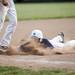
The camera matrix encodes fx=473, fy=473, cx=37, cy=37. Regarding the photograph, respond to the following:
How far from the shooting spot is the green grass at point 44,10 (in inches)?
829

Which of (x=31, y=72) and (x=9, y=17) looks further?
(x=9, y=17)

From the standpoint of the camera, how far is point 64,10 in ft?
71.1

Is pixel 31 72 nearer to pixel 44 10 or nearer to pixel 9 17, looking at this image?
pixel 9 17

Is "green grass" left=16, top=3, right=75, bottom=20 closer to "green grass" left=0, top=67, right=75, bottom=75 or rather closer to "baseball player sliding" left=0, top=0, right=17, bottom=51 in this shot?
"baseball player sliding" left=0, top=0, right=17, bottom=51

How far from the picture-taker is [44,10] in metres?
21.4

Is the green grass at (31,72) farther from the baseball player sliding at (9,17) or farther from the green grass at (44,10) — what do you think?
the green grass at (44,10)

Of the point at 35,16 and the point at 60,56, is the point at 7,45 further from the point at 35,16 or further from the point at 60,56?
the point at 35,16

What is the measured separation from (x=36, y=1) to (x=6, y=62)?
1268 centimetres

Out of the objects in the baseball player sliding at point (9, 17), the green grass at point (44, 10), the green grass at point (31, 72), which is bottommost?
the green grass at point (31, 72)

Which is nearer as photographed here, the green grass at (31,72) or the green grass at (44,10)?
the green grass at (31,72)

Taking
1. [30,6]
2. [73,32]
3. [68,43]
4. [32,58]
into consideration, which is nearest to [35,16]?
[30,6]

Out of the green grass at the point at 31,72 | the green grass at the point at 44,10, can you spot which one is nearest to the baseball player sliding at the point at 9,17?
the green grass at the point at 31,72

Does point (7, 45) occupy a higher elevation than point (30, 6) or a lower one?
lower

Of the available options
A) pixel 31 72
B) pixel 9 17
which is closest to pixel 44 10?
pixel 9 17
